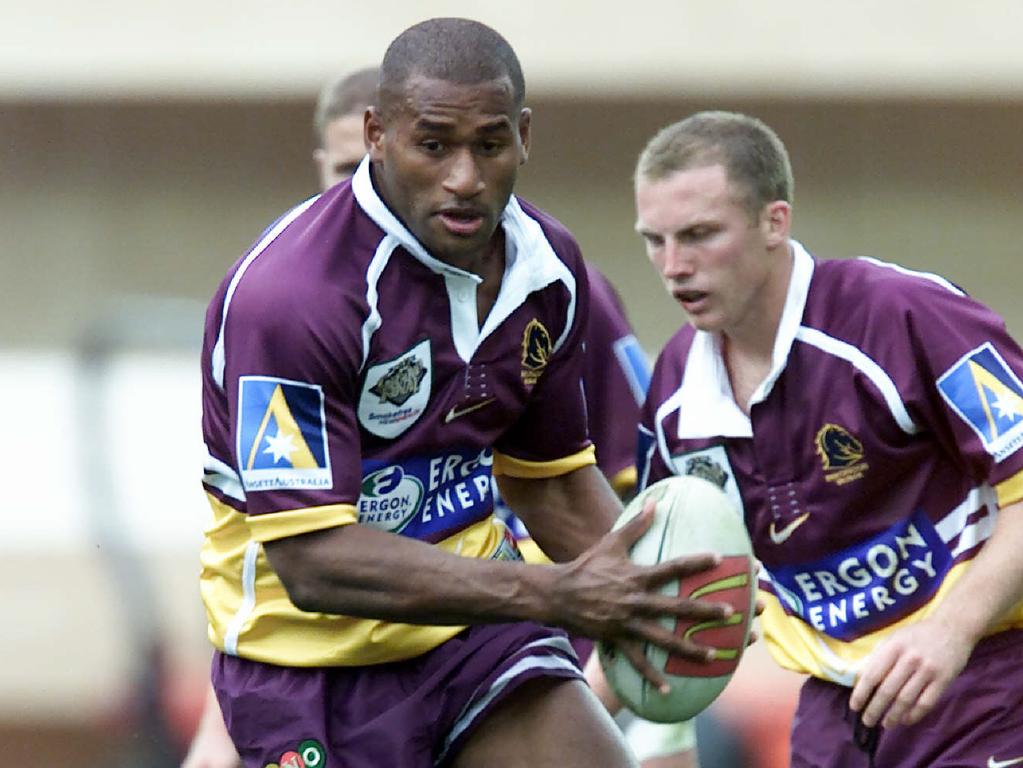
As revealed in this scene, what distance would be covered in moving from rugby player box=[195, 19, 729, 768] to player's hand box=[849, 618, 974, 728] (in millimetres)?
349

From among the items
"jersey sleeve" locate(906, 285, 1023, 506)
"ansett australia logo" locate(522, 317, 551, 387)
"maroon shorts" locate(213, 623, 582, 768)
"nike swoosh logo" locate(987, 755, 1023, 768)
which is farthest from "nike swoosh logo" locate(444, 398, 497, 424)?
"nike swoosh logo" locate(987, 755, 1023, 768)

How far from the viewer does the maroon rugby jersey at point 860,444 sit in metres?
4.22

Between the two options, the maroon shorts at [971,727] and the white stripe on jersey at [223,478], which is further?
the maroon shorts at [971,727]

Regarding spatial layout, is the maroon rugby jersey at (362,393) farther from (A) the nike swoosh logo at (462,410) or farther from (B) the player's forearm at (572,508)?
(B) the player's forearm at (572,508)

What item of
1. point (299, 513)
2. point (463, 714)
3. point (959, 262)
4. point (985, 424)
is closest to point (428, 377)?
point (299, 513)

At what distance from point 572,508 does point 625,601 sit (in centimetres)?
85

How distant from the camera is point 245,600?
421 centimetres

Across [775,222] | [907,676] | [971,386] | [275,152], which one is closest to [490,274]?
[775,222]

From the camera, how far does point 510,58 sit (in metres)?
3.93

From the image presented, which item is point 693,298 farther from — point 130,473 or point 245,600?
point 130,473

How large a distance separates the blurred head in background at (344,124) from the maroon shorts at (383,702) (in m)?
1.78

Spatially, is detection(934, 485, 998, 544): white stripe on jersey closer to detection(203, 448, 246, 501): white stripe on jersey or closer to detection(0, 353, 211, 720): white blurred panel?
detection(203, 448, 246, 501): white stripe on jersey

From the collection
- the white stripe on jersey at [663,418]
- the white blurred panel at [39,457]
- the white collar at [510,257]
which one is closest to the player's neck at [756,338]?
the white stripe on jersey at [663,418]

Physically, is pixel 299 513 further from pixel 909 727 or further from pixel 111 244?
pixel 111 244
